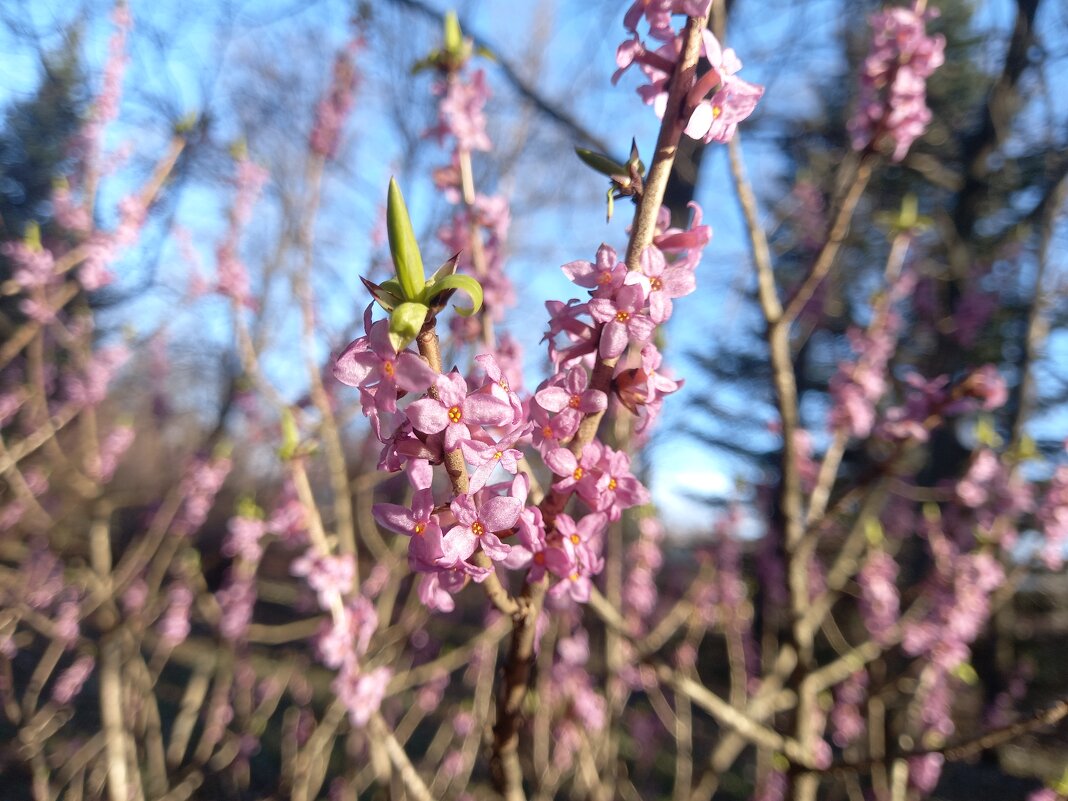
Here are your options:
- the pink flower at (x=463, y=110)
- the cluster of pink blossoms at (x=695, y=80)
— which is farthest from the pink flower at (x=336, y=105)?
the cluster of pink blossoms at (x=695, y=80)

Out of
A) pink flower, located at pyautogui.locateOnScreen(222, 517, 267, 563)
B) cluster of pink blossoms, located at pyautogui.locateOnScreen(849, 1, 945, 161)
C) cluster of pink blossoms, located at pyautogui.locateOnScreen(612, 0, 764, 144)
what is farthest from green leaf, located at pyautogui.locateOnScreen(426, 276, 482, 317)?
pink flower, located at pyautogui.locateOnScreen(222, 517, 267, 563)

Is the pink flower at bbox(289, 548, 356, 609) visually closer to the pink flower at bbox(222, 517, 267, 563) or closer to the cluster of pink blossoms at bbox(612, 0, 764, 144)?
the pink flower at bbox(222, 517, 267, 563)

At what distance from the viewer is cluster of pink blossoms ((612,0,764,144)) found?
859 millimetres

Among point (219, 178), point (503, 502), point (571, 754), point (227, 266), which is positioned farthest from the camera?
point (219, 178)

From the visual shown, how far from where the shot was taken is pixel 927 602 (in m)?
3.21

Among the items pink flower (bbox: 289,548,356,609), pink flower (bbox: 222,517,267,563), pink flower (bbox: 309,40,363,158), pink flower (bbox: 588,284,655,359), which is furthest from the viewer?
pink flower (bbox: 309,40,363,158)

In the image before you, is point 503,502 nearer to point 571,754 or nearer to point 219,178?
point 571,754

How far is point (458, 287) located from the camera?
26.2 inches

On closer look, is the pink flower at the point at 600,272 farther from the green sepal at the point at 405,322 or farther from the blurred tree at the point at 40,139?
the blurred tree at the point at 40,139

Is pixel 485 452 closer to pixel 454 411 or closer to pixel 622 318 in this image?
pixel 454 411

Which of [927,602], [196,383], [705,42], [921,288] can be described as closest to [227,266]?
[705,42]

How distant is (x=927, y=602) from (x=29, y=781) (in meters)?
6.15

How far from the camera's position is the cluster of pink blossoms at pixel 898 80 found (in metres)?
1.87

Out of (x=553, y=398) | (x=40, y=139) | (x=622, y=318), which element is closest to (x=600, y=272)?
(x=622, y=318)
